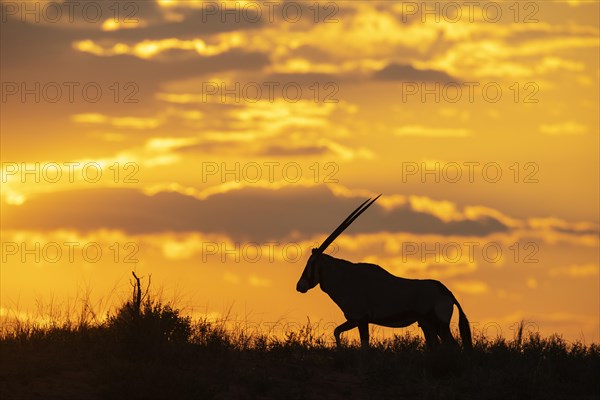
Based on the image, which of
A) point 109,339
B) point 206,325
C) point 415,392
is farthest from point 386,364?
point 109,339

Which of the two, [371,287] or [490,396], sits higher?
[371,287]

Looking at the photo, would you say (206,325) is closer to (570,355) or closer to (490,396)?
(490,396)

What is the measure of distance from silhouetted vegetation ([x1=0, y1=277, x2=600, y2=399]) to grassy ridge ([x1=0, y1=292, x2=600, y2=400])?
2 centimetres

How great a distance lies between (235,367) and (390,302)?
4940 mm

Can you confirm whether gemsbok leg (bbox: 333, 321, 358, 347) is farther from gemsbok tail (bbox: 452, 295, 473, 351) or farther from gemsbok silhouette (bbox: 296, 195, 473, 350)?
gemsbok tail (bbox: 452, 295, 473, 351)

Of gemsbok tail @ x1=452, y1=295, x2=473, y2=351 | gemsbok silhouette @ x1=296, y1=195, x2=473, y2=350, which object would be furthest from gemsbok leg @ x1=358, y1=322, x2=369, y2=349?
gemsbok tail @ x1=452, y1=295, x2=473, y2=351

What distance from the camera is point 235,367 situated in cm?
1783

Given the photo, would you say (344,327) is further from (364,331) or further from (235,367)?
(235,367)

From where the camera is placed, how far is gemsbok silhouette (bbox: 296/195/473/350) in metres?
21.7

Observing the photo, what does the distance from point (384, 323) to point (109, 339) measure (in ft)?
20.1

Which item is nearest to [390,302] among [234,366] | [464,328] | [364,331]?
[364,331]

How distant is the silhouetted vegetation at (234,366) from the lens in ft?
53.7

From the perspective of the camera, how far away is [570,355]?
66.0 ft

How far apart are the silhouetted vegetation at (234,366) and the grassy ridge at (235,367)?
0.06 ft
